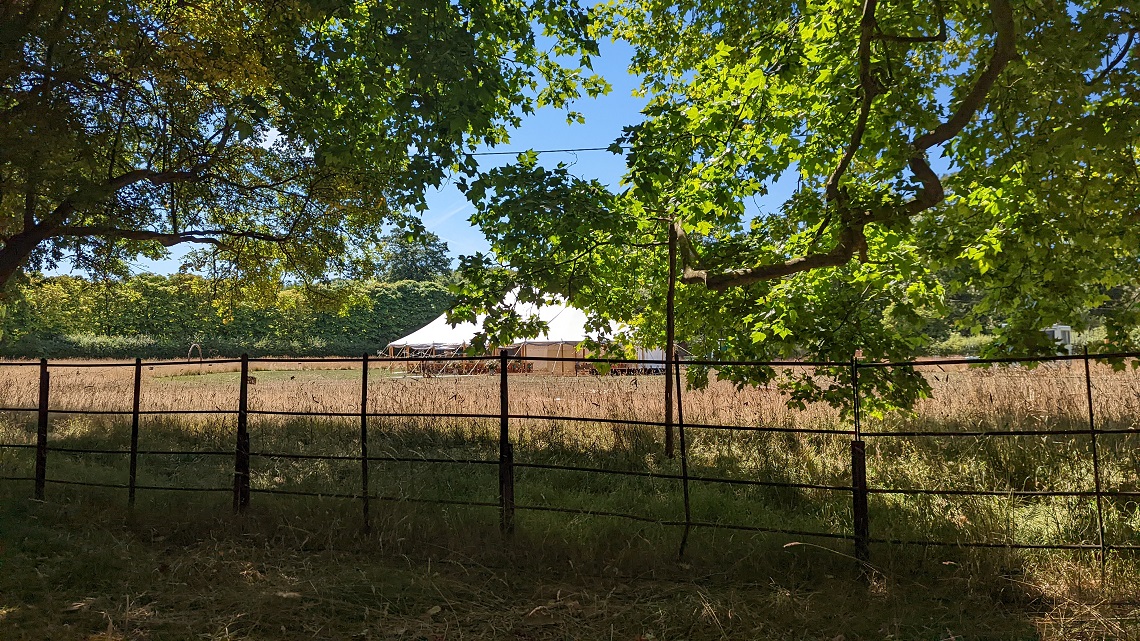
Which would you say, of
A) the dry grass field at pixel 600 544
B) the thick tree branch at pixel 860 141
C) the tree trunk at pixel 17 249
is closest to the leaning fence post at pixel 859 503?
the dry grass field at pixel 600 544

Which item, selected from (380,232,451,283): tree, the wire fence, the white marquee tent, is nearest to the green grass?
the wire fence

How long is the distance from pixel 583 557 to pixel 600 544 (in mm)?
277

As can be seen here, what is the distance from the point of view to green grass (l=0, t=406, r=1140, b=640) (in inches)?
182

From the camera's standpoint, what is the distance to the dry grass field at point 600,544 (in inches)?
183

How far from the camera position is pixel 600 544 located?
5.98 m

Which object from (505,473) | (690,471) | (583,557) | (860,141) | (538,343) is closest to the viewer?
(583,557)

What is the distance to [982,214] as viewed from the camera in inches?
323

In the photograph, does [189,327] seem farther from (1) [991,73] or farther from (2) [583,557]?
(1) [991,73]

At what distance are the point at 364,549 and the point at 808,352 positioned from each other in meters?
5.81

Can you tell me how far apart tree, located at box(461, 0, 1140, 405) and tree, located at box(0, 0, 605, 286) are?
1.45 meters

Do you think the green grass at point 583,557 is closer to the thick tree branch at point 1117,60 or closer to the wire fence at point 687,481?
the wire fence at point 687,481

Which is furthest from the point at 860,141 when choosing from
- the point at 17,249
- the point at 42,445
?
the point at 17,249

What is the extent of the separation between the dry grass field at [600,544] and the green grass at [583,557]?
0.02 m

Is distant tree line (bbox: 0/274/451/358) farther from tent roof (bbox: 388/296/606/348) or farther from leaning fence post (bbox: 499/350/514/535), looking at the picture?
leaning fence post (bbox: 499/350/514/535)
